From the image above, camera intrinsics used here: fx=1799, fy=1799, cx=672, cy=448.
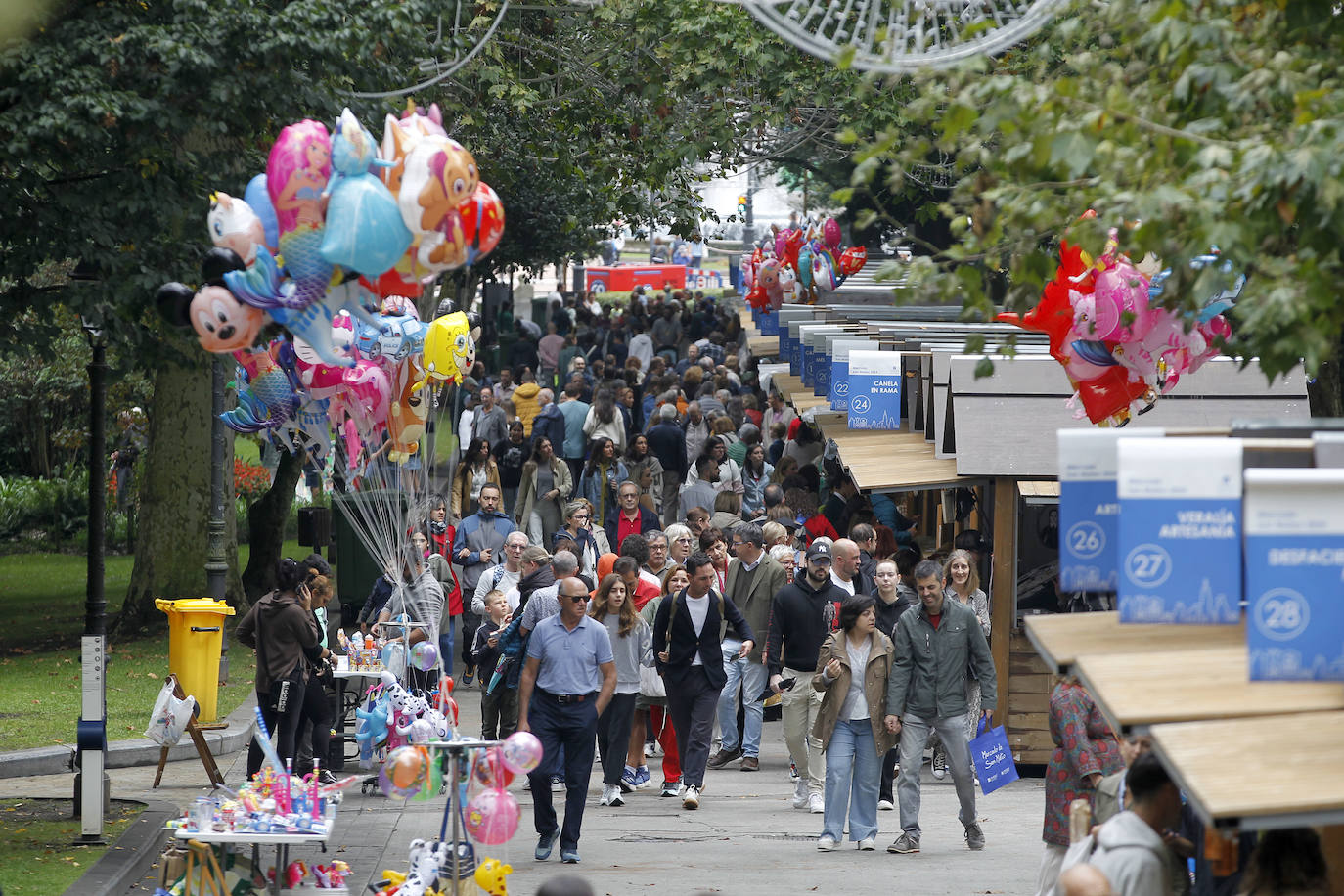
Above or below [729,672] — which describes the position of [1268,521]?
above

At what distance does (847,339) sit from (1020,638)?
18.6 feet

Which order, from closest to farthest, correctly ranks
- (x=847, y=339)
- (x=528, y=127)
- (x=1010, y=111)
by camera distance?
1. (x=1010, y=111)
2. (x=847, y=339)
3. (x=528, y=127)

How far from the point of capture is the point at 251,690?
59.2 ft

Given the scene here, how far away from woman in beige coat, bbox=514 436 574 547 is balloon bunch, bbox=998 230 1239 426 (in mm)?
10350

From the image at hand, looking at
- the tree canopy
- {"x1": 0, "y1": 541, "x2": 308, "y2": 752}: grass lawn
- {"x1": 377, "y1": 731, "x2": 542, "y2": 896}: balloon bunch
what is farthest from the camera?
{"x1": 0, "y1": 541, "x2": 308, "y2": 752}: grass lawn

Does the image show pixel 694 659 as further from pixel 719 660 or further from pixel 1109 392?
pixel 1109 392

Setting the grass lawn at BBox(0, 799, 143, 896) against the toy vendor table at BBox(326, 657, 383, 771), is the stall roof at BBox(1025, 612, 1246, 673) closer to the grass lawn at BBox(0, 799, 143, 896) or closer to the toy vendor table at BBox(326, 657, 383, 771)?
the grass lawn at BBox(0, 799, 143, 896)

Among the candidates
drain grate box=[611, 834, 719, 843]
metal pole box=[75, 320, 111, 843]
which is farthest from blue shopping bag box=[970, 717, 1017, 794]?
metal pole box=[75, 320, 111, 843]

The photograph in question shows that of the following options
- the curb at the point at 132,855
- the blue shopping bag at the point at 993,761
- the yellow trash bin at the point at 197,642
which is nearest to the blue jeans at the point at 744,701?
the blue shopping bag at the point at 993,761

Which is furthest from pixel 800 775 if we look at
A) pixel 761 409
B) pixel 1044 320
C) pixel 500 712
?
pixel 761 409

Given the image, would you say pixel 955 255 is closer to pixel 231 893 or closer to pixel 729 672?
pixel 231 893

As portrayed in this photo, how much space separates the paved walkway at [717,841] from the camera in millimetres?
11094

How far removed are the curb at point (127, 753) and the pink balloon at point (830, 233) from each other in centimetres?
1276

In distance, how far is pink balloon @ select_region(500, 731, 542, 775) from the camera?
31.2 ft
